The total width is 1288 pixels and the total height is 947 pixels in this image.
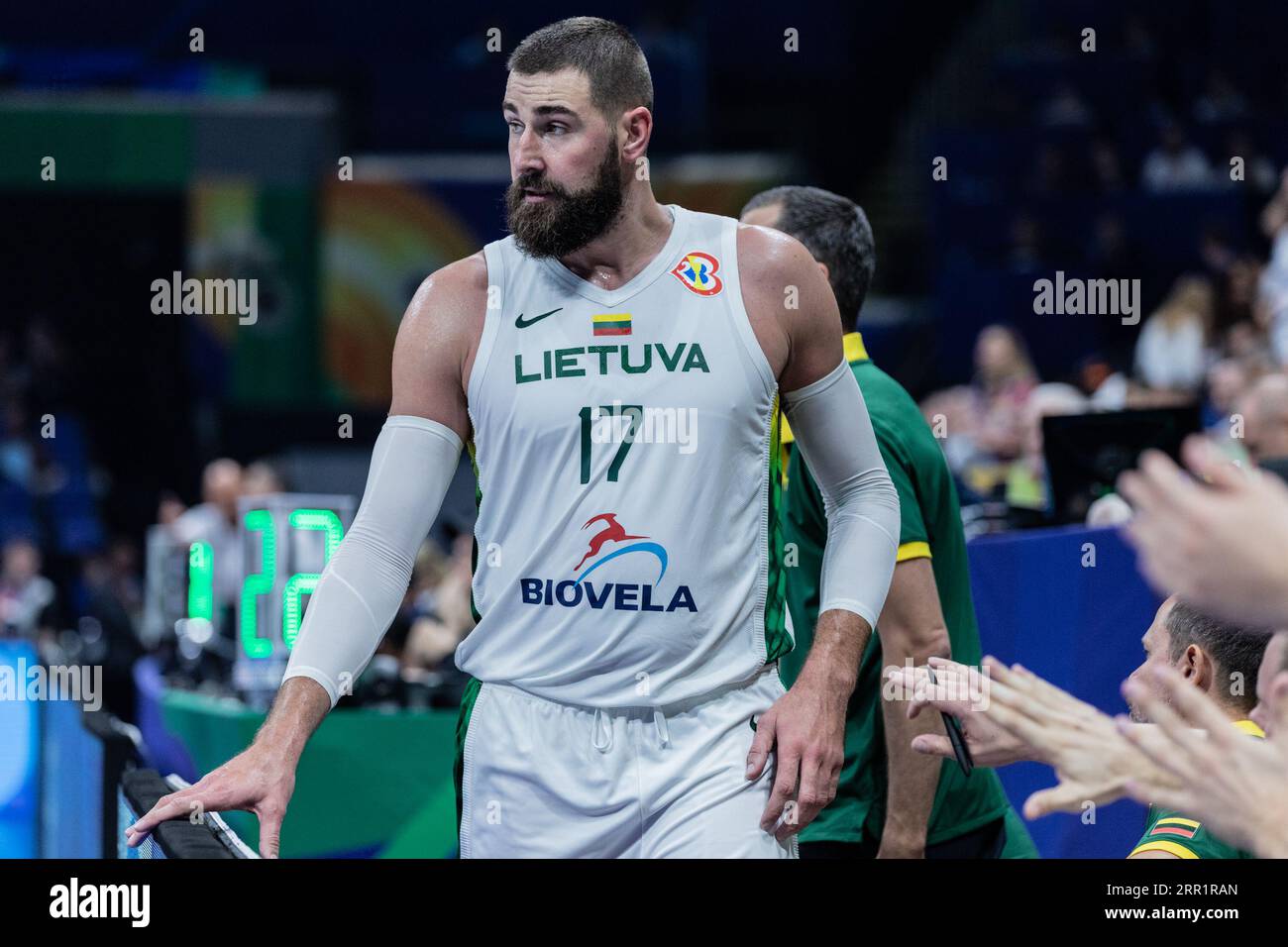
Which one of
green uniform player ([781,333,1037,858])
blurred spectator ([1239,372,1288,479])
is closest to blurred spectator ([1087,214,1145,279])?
blurred spectator ([1239,372,1288,479])

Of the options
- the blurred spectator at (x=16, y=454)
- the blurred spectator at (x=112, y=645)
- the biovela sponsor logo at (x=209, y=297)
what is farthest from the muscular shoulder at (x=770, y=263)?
the blurred spectator at (x=16, y=454)

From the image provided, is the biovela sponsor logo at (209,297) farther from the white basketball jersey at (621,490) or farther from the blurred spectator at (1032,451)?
the white basketball jersey at (621,490)

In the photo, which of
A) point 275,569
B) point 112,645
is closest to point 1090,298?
point 112,645

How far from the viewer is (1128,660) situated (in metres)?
4.15

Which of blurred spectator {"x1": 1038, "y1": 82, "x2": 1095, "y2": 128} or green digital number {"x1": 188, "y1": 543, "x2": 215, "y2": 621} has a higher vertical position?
blurred spectator {"x1": 1038, "y1": 82, "x2": 1095, "y2": 128}

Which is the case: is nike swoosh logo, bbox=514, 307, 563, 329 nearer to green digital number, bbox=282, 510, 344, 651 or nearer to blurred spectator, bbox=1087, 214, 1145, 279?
green digital number, bbox=282, 510, 344, 651

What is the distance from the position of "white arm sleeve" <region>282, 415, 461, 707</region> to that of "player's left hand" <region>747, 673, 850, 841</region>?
61 cm

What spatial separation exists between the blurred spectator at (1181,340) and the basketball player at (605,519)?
7911mm

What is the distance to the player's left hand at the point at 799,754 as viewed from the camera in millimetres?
2633

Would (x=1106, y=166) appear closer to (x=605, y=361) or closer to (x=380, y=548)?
(x=605, y=361)

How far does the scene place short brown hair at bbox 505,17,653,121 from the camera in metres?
2.79

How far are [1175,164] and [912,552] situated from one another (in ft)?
33.8

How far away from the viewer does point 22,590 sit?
12.9 metres

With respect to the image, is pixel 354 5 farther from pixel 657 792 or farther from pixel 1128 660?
pixel 657 792
